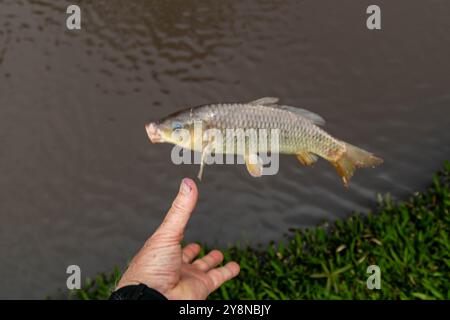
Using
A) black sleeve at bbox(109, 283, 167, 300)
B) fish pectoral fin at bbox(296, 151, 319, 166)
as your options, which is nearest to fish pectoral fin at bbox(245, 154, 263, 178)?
fish pectoral fin at bbox(296, 151, 319, 166)

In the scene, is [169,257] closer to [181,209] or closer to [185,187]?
[181,209]

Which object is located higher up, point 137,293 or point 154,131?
point 154,131

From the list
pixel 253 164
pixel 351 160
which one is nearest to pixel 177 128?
pixel 253 164

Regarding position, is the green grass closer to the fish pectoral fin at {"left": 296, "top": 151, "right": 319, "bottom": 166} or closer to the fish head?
the fish pectoral fin at {"left": 296, "top": 151, "right": 319, "bottom": 166}

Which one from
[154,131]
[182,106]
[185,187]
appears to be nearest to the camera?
[185,187]

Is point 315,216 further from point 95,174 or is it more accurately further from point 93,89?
point 93,89
